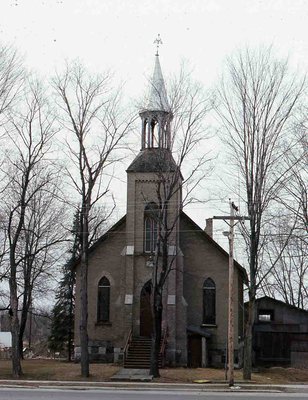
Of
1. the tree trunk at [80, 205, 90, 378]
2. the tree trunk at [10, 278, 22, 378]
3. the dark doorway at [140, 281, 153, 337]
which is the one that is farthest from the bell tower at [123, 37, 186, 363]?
the tree trunk at [10, 278, 22, 378]

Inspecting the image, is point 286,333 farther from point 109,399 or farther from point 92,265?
point 109,399

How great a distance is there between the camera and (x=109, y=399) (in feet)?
60.5

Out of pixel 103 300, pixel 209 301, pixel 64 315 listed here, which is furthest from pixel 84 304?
pixel 64 315

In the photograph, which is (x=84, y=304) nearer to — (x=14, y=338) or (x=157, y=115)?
(x=14, y=338)

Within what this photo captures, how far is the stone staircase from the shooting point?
105 ft

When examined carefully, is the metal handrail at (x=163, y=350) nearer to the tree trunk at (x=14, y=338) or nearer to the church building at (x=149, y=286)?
the church building at (x=149, y=286)

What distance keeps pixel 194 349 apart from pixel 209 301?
293cm

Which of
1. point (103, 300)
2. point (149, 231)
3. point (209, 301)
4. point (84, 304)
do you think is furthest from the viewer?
point (103, 300)

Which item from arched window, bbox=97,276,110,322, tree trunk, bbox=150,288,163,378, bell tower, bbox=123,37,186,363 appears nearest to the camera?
tree trunk, bbox=150,288,163,378

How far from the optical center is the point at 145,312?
35438 millimetres

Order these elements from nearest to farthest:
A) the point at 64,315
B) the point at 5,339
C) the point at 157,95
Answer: the point at 157,95
the point at 64,315
the point at 5,339

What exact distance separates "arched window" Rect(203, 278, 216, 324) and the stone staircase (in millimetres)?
4071

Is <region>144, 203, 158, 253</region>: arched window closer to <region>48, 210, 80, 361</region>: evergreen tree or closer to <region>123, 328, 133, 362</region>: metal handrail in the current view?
<region>123, 328, 133, 362</region>: metal handrail

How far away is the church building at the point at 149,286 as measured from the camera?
34.6 m
